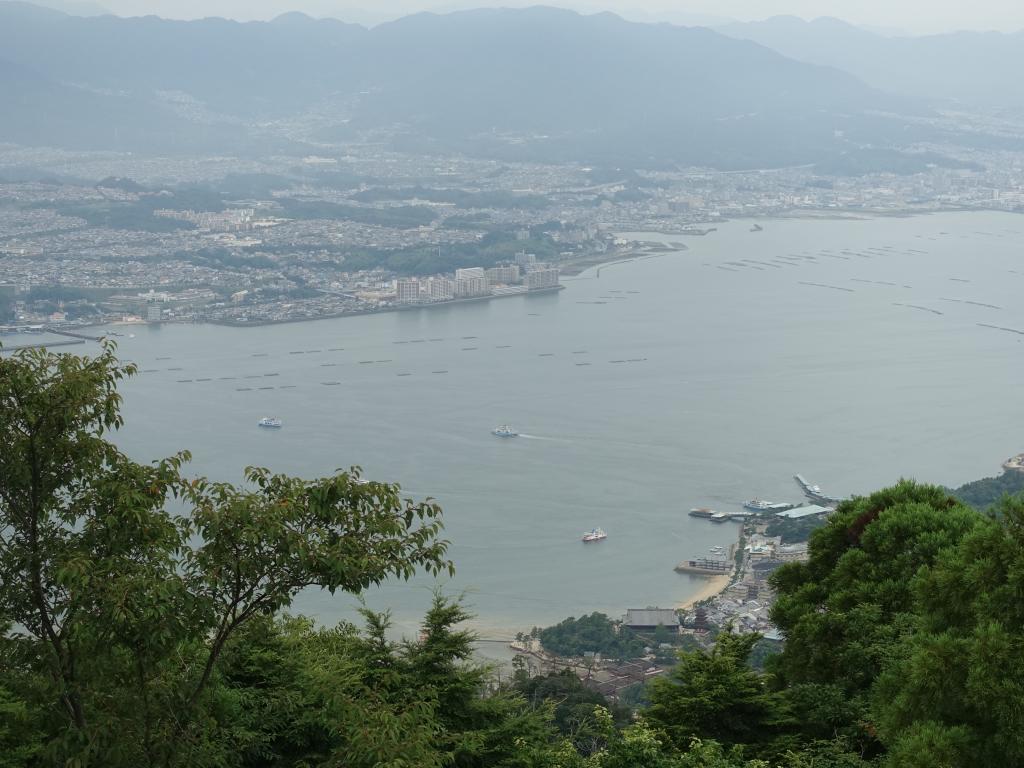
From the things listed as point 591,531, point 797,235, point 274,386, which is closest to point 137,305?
point 274,386

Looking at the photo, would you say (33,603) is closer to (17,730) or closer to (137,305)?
(17,730)

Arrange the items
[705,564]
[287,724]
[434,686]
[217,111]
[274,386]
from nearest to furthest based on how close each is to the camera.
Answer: [287,724] → [434,686] → [705,564] → [274,386] → [217,111]

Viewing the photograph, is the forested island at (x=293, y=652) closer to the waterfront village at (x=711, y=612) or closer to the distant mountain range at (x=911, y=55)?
the waterfront village at (x=711, y=612)

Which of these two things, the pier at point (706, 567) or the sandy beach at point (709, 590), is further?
the pier at point (706, 567)

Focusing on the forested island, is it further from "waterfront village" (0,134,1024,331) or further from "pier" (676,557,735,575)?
"waterfront village" (0,134,1024,331)

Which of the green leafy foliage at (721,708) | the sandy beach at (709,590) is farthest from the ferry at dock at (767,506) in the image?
the green leafy foliage at (721,708)
